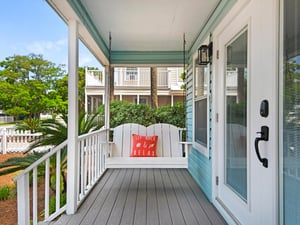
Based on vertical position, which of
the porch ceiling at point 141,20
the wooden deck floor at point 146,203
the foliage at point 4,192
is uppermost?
the porch ceiling at point 141,20

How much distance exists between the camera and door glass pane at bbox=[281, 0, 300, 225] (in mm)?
1374

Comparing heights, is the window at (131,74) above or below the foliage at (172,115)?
above

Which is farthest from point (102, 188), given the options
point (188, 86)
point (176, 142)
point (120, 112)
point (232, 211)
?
point (120, 112)

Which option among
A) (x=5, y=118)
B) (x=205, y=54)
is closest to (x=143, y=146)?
(x=205, y=54)

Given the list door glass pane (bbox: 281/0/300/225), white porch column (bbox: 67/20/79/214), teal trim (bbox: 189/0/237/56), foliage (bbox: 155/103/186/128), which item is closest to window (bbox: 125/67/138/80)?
foliage (bbox: 155/103/186/128)

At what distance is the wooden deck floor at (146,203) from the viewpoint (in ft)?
8.30

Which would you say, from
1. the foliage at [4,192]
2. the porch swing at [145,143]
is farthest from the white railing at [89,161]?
the foliage at [4,192]

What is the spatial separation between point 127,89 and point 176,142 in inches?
277

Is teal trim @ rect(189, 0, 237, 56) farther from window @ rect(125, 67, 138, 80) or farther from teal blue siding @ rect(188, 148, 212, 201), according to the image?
window @ rect(125, 67, 138, 80)

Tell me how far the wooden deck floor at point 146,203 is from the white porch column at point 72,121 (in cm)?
21

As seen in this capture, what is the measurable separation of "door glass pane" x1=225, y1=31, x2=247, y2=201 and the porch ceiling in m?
0.79

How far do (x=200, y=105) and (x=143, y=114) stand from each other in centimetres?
301

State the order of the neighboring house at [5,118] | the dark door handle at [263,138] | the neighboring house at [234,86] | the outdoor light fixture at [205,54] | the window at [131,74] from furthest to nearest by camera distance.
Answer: the window at [131,74], the outdoor light fixture at [205,54], the neighboring house at [5,118], the dark door handle at [263,138], the neighboring house at [234,86]

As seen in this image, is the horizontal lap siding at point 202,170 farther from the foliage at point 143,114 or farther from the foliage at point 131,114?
the foliage at point 131,114
